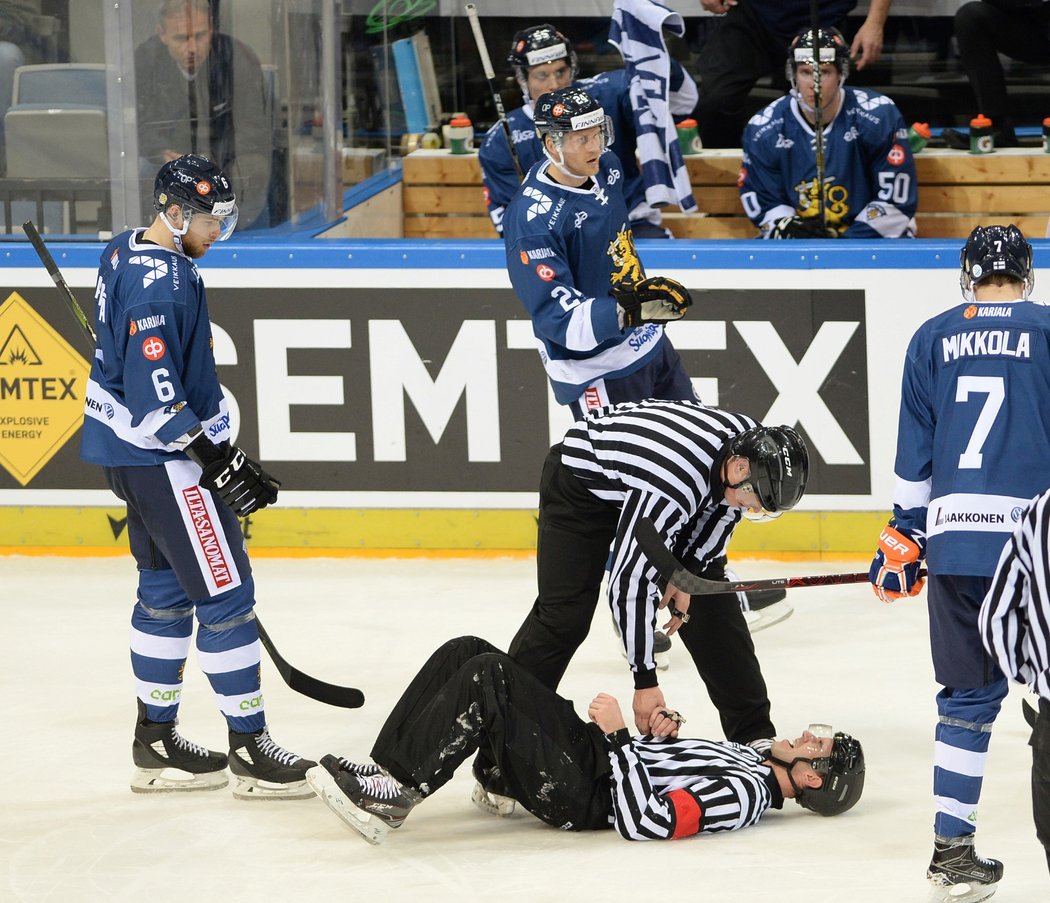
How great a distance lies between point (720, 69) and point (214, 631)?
4619 millimetres

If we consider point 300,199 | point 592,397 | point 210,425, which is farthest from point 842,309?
point 210,425

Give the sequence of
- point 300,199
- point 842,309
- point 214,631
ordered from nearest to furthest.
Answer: point 214,631, point 842,309, point 300,199

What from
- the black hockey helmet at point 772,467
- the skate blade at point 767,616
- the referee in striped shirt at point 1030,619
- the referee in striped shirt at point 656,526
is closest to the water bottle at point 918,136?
the skate blade at point 767,616

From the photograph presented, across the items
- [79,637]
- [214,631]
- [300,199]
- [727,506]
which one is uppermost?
[300,199]

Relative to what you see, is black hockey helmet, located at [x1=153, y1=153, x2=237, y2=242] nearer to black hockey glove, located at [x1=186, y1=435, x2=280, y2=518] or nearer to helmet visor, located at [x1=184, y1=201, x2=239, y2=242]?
helmet visor, located at [x1=184, y1=201, x2=239, y2=242]

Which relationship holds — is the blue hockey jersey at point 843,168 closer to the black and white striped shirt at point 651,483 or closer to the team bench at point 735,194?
the team bench at point 735,194

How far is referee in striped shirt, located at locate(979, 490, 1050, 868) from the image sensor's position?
2517 mm

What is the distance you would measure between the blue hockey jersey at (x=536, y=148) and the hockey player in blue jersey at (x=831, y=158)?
1.64 ft

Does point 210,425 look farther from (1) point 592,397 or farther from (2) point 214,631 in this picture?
(1) point 592,397

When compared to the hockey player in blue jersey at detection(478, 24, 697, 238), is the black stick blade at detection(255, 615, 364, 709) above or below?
below

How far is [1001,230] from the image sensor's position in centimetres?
336

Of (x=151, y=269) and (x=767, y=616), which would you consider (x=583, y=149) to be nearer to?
(x=151, y=269)

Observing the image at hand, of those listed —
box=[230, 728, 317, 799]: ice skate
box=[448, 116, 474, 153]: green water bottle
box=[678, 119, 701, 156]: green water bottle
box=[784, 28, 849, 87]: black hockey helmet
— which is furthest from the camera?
box=[448, 116, 474, 153]: green water bottle

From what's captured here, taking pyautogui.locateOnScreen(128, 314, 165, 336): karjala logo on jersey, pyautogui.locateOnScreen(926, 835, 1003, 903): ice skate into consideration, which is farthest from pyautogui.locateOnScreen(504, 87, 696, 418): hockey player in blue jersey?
pyautogui.locateOnScreen(926, 835, 1003, 903): ice skate
